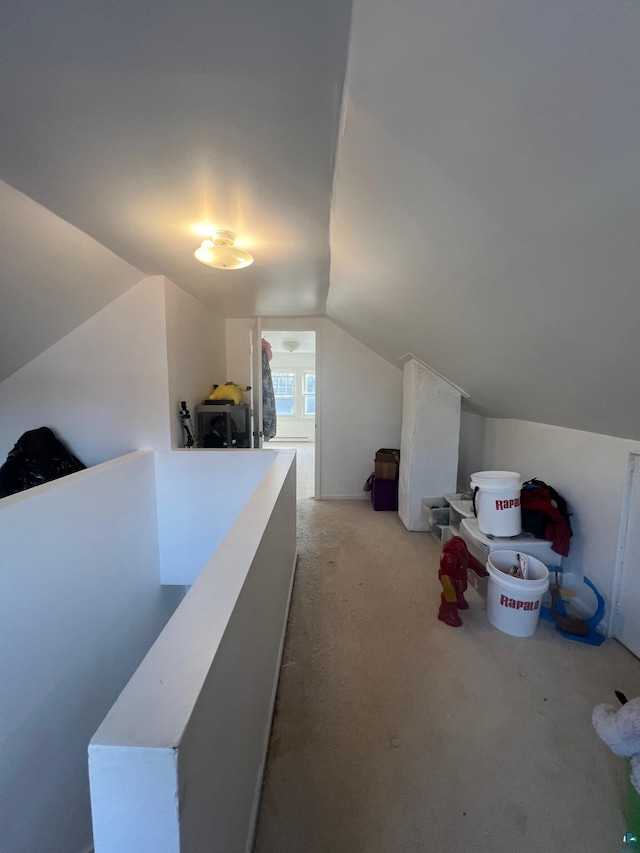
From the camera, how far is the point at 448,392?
294 centimetres

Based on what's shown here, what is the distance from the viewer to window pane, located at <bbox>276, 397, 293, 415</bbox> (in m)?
7.47

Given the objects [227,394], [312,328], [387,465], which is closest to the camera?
[227,394]

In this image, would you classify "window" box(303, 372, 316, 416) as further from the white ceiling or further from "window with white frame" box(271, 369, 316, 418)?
the white ceiling

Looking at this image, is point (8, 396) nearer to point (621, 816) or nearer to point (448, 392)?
point (448, 392)

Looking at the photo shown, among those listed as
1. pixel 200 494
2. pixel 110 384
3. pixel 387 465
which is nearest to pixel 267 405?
pixel 387 465

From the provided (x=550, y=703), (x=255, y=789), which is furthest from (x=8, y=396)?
(x=550, y=703)

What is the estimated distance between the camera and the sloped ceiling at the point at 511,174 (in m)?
0.56

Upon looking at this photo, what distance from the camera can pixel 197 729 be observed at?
→ 58 cm

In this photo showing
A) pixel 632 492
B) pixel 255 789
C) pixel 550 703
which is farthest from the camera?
pixel 632 492

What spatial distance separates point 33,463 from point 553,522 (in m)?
3.35

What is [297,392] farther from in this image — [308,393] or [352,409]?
[352,409]

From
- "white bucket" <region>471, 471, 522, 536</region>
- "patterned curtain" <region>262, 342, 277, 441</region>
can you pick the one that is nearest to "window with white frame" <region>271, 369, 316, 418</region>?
"patterned curtain" <region>262, 342, 277, 441</region>

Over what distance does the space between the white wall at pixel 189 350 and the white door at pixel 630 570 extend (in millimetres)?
2826

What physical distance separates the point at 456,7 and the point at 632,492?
2.08 metres
